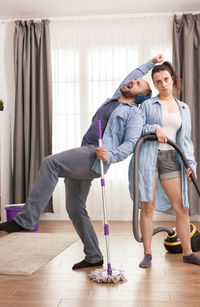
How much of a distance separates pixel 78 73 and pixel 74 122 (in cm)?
67

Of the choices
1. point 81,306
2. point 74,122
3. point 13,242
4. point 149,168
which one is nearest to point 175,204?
point 149,168

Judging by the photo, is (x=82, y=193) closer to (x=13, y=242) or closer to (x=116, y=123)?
(x=116, y=123)

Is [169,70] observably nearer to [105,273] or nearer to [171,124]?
[171,124]

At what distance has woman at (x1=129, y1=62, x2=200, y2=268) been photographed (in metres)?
3.27

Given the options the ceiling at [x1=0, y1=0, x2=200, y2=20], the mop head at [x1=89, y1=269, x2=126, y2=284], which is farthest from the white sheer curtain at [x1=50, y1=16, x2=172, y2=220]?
the mop head at [x1=89, y1=269, x2=126, y2=284]

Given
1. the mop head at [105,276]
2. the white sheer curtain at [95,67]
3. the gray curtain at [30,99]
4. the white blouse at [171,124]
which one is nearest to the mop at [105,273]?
the mop head at [105,276]

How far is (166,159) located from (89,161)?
2.31ft

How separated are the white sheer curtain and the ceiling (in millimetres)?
114

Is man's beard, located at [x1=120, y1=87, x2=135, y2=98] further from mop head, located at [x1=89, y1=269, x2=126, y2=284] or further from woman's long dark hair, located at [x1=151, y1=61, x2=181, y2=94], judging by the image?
mop head, located at [x1=89, y1=269, x2=126, y2=284]

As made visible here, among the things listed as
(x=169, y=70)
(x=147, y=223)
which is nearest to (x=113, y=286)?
(x=147, y=223)

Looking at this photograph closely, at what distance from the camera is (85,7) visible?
218 inches

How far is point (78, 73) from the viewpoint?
5836 millimetres

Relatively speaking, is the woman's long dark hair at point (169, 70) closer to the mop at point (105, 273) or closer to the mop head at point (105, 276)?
the mop at point (105, 273)

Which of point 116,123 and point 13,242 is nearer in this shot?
point 116,123
